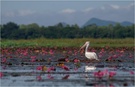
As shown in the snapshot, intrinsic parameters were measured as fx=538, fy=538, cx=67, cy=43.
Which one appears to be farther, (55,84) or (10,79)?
(10,79)

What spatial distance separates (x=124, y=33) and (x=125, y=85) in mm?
72746

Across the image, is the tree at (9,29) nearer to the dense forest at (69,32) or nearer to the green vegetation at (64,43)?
the dense forest at (69,32)

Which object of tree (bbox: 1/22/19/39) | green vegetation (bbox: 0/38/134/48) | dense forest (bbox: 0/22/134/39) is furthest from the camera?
tree (bbox: 1/22/19/39)

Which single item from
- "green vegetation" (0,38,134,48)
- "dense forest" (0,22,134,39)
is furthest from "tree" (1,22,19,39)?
"green vegetation" (0,38,134,48)

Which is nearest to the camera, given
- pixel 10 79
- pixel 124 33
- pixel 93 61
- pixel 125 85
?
pixel 125 85

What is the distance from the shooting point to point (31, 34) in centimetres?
9025

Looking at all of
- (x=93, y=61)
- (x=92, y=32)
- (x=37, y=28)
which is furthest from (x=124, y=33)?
(x=93, y=61)

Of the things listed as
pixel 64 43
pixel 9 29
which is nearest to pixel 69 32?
pixel 9 29

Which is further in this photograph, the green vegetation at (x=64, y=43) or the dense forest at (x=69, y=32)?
the dense forest at (x=69, y=32)

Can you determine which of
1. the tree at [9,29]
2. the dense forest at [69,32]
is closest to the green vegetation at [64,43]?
the dense forest at [69,32]

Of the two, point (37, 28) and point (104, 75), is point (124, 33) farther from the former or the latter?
point (104, 75)

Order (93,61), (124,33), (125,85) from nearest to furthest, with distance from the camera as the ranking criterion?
1. (125,85)
2. (93,61)
3. (124,33)

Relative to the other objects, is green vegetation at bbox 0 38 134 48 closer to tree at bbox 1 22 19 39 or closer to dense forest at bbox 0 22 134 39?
dense forest at bbox 0 22 134 39

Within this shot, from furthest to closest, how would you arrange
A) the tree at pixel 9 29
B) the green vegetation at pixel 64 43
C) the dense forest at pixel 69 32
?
the tree at pixel 9 29 → the dense forest at pixel 69 32 → the green vegetation at pixel 64 43
